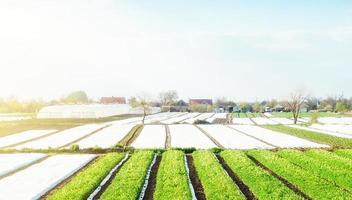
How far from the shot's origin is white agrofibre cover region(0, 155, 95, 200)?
17.0m

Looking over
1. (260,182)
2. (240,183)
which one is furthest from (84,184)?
(260,182)

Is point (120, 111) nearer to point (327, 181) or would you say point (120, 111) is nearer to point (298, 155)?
point (298, 155)

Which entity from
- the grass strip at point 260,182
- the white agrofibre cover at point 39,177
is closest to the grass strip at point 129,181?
the white agrofibre cover at point 39,177

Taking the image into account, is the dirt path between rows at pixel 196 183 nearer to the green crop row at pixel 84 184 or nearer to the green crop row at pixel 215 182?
the green crop row at pixel 215 182

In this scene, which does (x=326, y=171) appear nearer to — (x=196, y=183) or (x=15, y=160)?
(x=196, y=183)

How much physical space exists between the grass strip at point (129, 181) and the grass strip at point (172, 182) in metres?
0.78

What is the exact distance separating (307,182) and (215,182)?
385 cm

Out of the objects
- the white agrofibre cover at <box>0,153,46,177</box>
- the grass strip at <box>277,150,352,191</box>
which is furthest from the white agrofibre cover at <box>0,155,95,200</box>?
the grass strip at <box>277,150,352,191</box>

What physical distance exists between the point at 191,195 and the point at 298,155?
40.2ft

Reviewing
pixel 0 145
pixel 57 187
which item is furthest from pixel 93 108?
pixel 57 187

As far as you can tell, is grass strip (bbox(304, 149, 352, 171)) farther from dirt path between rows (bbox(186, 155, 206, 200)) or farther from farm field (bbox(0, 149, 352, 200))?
dirt path between rows (bbox(186, 155, 206, 200))

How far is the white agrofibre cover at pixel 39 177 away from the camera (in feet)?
55.9

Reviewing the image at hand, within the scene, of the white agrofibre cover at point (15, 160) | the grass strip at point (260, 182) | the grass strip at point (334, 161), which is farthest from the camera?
the white agrofibre cover at point (15, 160)

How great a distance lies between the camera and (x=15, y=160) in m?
26.8
